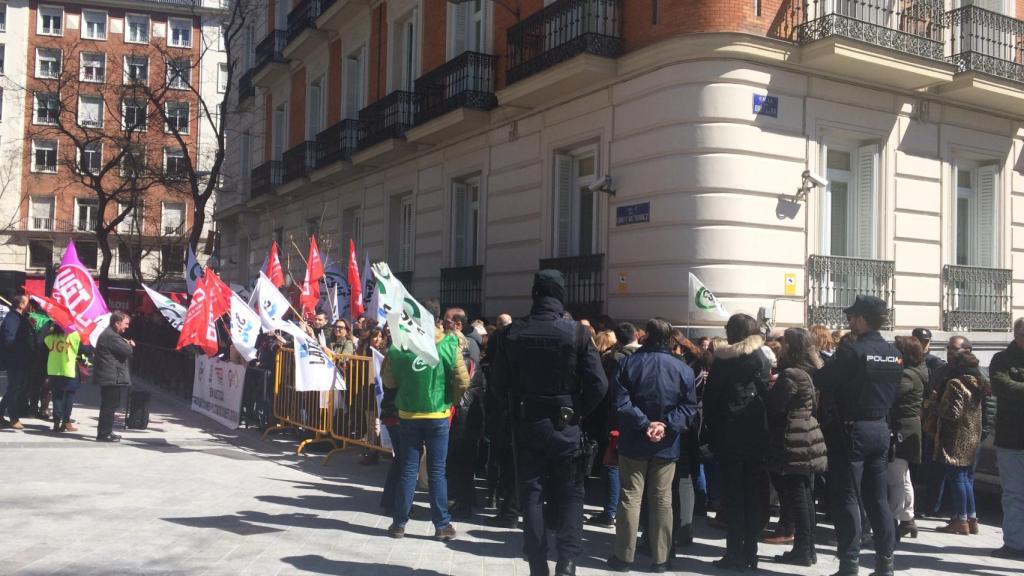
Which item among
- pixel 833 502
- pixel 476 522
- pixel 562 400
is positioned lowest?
pixel 476 522

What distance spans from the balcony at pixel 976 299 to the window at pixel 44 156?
49524 mm

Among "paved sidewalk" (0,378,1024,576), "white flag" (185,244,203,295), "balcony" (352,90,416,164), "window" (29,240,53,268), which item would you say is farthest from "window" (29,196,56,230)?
"paved sidewalk" (0,378,1024,576)

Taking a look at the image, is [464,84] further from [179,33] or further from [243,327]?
[179,33]

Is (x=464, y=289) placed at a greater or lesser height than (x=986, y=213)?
lesser

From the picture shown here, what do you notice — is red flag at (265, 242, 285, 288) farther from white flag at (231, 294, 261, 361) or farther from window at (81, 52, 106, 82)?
window at (81, 52, 106, 82)

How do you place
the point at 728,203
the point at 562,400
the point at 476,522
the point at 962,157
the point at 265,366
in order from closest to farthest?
1. the point at 562,400
2. the point at 476,522
3. the point at 728,203
4. the point at 265,366
5. the point at 962,157

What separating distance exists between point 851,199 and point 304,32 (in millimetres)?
15587

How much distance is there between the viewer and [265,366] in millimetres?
13102

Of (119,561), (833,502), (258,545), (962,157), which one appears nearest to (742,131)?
(962,157)

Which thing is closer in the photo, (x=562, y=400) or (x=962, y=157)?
(x=562, y=400)

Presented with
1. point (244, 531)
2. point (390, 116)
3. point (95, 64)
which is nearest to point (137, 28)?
point (95, 64)

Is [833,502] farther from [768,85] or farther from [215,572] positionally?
[768,85]

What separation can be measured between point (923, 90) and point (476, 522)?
9.73 metres

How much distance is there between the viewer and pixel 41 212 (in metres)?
51.8
